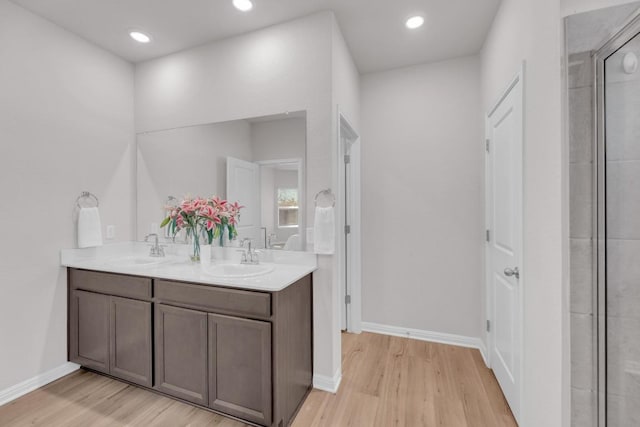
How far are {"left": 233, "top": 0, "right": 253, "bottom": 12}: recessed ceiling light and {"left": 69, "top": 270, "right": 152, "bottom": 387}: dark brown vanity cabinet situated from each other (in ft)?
6.61

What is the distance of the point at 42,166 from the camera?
2.07 meters

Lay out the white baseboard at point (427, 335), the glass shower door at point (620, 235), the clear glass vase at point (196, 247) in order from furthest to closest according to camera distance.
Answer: the white baseboard at point (427, 335) < the clear glass vase at point (196, 247) < the glass shower door at point (620, 235)

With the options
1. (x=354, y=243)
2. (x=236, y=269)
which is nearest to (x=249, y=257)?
(x=236, y=269)

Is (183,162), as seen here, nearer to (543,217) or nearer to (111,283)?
(111,283)

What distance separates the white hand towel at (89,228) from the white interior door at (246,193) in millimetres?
1128

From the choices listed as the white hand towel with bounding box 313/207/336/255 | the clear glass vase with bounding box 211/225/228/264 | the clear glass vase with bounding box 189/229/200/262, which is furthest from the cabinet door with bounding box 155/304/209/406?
the white hand towel with bounding box 313/207/336/255

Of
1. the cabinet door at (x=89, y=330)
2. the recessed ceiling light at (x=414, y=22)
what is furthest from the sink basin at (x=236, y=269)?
the recessed ceiling light at (x=414, y=22)

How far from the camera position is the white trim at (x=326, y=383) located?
1.97 metres

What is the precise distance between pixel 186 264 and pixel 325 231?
1.15 metres

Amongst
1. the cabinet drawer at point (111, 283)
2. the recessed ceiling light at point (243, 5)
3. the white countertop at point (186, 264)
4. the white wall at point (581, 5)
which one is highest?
the recessed ceiling light at point (243, 5)

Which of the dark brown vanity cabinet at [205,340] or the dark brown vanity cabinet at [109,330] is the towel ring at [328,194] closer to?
the dark brown vanity cabinet at [205,340]

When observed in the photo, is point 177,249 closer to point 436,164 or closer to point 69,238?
point 69,238

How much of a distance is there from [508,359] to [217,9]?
3098 mm

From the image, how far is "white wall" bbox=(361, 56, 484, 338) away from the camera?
258cm
